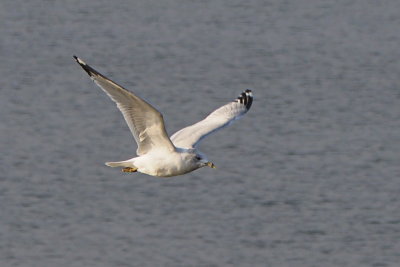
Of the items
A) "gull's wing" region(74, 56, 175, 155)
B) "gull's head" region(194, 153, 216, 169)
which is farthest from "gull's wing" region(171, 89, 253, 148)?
"gull's wing" region(74, 56, 175, 155)

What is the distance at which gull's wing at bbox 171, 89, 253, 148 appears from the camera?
15.8m

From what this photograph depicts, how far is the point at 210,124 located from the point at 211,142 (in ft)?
23.8

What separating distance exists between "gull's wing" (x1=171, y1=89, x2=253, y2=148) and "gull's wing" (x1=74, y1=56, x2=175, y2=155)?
994mm

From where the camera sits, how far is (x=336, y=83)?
28.7 meters

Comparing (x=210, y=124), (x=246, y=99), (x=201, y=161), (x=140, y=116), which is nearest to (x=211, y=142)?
(x=246, y=99)

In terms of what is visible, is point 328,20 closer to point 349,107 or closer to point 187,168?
point 349,107

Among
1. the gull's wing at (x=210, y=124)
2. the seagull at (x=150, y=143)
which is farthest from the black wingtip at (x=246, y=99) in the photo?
the seagull at (x=150, y=143)

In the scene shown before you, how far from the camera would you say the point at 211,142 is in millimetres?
23828

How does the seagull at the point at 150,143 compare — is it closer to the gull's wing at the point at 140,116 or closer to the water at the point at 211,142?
the gull's wing at the point at 140,116

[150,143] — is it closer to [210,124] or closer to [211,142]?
[210,124]

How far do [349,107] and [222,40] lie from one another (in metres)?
7.19

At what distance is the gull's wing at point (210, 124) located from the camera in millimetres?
15773

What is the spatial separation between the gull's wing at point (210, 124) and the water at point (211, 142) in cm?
267

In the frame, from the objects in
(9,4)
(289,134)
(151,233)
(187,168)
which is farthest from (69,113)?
(9,4)
